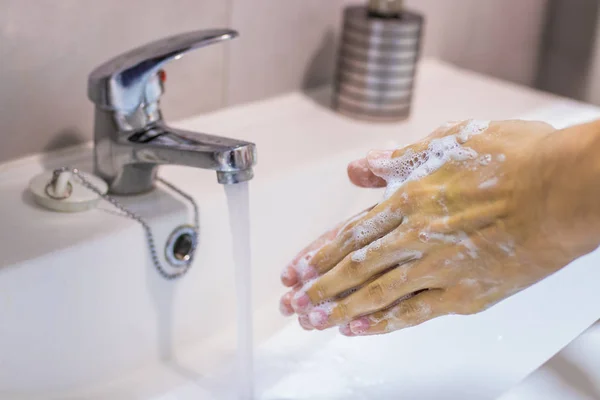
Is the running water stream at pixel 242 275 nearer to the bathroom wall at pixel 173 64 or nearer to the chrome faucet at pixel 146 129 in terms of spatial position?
the chrome faucet at pixel 146 129

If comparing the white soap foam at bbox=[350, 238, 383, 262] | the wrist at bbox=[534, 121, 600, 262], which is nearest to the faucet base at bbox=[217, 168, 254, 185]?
the white soap foam at bbox=[350, 238, 383, 262]

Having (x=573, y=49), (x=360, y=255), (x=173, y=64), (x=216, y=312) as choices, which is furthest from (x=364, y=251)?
(x=573, y=49)

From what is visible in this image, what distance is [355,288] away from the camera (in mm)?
530

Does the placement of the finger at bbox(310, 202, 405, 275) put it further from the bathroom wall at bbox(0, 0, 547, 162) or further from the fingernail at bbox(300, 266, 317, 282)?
the bathroom wall at bbox(0, 0, 547, 162)

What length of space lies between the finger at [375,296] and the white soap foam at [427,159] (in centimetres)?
6

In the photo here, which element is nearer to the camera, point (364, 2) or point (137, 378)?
point (137, 378)

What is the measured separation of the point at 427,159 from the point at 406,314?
107 millimetres

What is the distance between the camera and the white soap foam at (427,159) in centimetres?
48

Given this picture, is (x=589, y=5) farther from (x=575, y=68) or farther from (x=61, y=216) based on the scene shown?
(x=61, y=216)

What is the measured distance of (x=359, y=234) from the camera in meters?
0.52

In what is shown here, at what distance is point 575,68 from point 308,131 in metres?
0.69

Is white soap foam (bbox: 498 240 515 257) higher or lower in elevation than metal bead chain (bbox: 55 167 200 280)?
higher

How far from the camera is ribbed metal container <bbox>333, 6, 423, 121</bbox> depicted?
0.80m

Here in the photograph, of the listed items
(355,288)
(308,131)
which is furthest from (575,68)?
(355,288)
